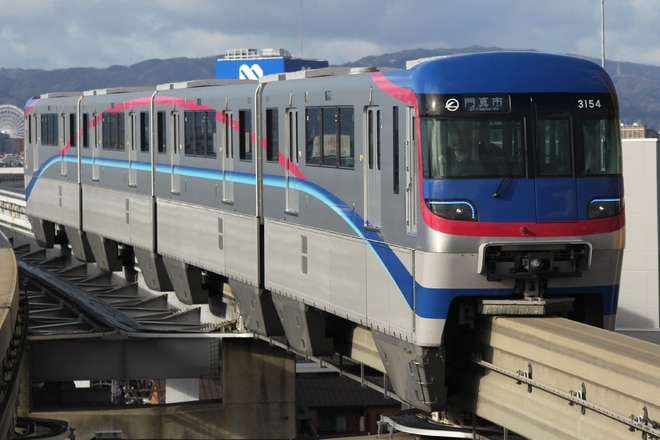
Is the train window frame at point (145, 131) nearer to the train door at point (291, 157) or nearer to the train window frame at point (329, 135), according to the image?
the train door at point (291, 157)

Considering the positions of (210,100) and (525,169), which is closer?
(525,169)

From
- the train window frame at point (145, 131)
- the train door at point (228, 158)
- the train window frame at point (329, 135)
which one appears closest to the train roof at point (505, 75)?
the train window frame at point (329, 135)

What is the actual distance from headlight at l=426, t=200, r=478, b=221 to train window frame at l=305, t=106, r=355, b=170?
2.27 m

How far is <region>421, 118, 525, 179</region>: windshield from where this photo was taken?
14031mm

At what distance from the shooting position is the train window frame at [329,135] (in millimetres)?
16156

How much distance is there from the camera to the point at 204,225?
72.9ft

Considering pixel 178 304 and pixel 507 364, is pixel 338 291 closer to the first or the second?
pixel 507 364

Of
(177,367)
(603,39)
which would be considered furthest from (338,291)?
(603,39)

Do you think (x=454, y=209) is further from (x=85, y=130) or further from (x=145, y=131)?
(x=85, y=130)

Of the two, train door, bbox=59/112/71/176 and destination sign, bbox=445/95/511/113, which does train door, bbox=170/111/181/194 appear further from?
destination sign, bbox=445/95/511/113

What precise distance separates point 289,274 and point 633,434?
7.73 m

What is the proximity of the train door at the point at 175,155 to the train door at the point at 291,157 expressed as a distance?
17.6 feet

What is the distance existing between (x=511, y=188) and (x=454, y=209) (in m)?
0.61

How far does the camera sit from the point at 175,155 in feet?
77.2
